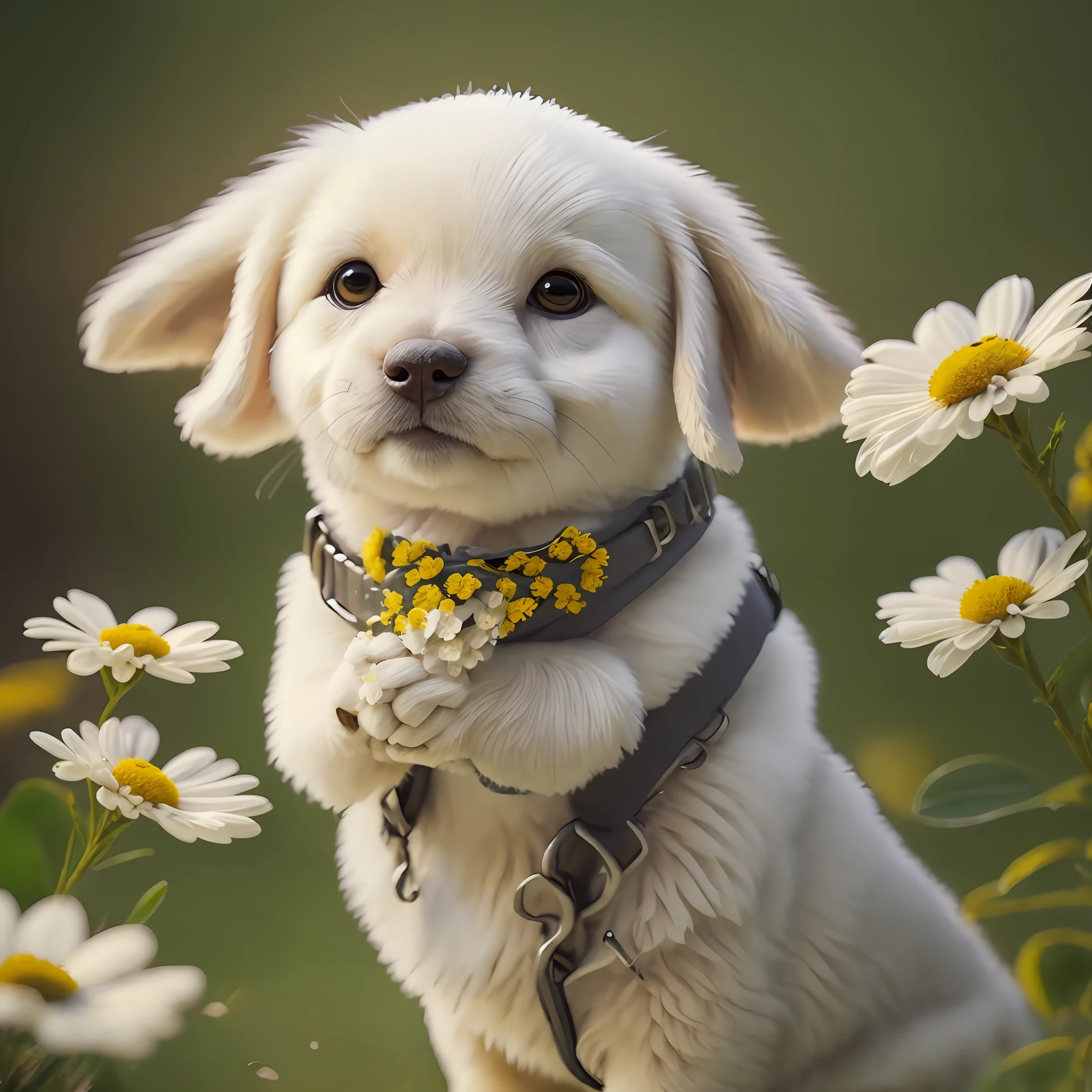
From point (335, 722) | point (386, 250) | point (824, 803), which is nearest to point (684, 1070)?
point (824, 803)

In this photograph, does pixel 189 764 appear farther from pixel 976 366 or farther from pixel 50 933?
pixel 976 366

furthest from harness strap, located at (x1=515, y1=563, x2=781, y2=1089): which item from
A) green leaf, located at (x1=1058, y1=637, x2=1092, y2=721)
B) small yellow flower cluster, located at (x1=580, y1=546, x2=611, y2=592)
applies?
green leaf, located at (x1=1058, y1=637, x2=1092, y2=721)

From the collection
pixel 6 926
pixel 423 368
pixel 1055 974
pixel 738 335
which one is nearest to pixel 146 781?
pixel 6 926

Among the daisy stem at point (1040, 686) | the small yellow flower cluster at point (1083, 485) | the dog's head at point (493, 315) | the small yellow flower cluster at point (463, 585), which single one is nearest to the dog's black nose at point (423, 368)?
the dog's head at point (493, 315)

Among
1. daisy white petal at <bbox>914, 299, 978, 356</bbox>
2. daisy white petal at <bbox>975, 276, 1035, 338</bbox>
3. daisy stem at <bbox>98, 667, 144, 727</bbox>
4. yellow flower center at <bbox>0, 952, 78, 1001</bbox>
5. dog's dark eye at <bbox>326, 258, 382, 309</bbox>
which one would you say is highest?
daisy white petal at <bbox>975, 276, 1035, 338</bbox>

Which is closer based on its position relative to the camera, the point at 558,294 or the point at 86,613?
the point at 558,294

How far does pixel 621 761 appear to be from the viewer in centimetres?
63

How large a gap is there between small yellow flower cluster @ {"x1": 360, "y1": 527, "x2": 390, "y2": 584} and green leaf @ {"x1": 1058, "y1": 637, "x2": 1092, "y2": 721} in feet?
1.35

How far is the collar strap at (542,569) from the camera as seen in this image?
1.90 feet

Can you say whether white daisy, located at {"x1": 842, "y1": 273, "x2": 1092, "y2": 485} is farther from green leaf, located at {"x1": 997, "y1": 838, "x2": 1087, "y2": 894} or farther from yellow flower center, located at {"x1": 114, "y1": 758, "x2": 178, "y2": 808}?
yellow flower center, located at {"x1": 114, "y1": 758, "x2": 178, "y2": 808}

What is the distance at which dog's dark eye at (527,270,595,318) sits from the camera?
58 cm

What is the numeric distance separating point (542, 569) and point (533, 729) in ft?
0.30

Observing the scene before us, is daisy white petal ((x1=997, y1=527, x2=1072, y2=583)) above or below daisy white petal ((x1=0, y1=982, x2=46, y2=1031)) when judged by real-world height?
above

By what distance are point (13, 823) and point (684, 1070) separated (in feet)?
1.67
